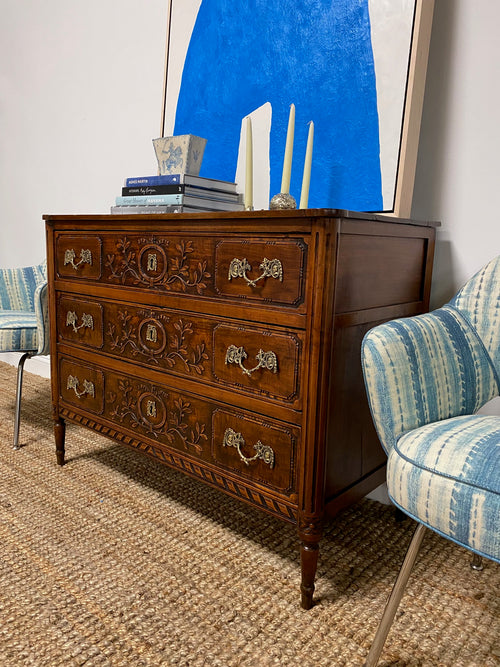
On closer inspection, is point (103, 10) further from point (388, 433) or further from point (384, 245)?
point (388, 433)

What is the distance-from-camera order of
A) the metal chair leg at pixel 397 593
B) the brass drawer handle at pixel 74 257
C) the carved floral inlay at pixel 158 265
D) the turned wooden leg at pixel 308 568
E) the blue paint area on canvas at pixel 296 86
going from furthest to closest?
the brass drawer handle at pixel 74 257 < the blue paint area on canvas at pixel 296 86 < the carved floral inlay at pixel 158 265 < the turned wooden leg at pixel 308 568 < the metal chair leg at pixel 397 593

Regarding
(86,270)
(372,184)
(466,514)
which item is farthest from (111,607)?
(372,184)

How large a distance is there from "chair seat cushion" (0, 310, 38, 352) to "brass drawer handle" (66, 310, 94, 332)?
0.32 meters

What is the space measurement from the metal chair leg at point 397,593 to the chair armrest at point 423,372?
17cm

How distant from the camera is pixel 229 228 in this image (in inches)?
50.1

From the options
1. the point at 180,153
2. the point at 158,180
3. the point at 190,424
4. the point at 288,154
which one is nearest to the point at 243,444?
the point at 190,424

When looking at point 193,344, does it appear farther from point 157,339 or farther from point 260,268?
point 260,268

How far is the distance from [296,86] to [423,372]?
1088 mm

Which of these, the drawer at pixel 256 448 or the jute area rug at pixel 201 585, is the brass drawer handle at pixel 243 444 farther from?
the jute area rug at pixel 201 585

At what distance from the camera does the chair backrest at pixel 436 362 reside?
0.98m

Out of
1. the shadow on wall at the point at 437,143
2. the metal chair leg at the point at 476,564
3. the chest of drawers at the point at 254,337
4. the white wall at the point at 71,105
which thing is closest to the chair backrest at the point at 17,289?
the white wall at the point at 71,105

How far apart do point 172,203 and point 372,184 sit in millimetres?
581

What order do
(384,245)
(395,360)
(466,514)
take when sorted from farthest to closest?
(384,245)
(395,360)
(466,514)

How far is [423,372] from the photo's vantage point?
1036 mm
